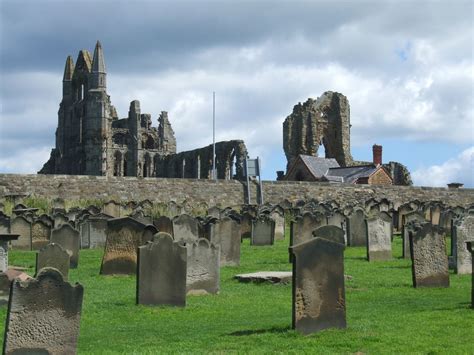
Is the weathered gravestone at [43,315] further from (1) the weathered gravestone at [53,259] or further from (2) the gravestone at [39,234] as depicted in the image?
(2) the gravestone at [39,234]

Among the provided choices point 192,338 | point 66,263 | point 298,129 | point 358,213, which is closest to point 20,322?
point 192,338

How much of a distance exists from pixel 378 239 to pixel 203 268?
6093 mm

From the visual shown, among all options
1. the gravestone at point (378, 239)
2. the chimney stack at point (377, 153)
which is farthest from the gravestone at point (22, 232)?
the chimney stack at point (377, 153)

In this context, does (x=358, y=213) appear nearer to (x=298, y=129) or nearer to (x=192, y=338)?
(x=192, y=338)

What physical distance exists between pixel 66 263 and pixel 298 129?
46.2 meters

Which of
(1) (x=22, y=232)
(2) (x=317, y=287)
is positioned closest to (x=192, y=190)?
(1) (x=22, y=232)

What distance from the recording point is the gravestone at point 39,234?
822 inches

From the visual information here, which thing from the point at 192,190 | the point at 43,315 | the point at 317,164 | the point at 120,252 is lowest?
the point at 43,315

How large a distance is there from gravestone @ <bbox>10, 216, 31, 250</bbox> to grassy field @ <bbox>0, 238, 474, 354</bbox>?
5.54 m

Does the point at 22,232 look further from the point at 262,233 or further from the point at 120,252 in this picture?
the point at 120,252

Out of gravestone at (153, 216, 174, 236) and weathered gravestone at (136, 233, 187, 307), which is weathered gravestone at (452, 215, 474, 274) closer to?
weathered gravestone at (136, 233, 187, 307)

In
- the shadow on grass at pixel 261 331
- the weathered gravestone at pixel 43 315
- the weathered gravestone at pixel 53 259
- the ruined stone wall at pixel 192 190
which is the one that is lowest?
the shadow on grass at pixel 261 331

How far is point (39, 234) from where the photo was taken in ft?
69.3

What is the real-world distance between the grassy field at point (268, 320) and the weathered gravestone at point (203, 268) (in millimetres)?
229
